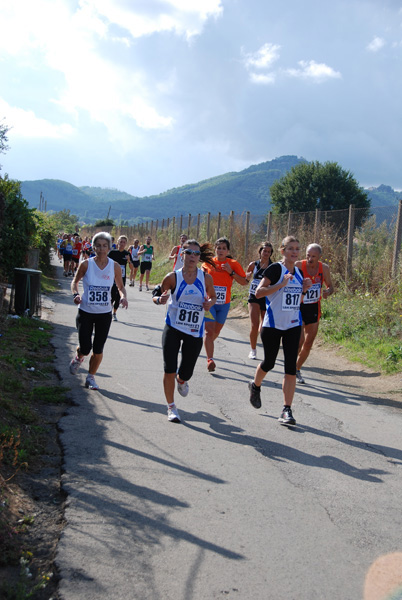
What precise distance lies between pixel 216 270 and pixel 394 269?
5.13 meters

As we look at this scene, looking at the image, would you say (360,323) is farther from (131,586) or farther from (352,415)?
(131,586)

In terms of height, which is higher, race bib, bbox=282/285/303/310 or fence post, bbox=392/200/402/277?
fence post, bbox=392/200/402/277

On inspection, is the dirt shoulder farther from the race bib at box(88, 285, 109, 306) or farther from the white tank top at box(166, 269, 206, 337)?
the race bib at box(88, 285, 109, 306)

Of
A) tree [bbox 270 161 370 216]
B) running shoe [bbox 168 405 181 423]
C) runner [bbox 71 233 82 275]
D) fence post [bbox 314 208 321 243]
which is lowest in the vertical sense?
running shoe [bbox 168 405 181 423]

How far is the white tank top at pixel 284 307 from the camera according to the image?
6734 millimetres

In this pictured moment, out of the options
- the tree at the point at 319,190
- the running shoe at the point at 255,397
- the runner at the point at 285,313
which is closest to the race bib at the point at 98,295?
the runner at the point at 285,313

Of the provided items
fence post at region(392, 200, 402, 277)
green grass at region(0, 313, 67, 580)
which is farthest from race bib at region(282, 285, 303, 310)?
fence post at region(392, 200, 402, 277)

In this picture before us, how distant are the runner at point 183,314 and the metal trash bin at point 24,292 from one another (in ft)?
21.4

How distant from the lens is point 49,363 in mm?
8750

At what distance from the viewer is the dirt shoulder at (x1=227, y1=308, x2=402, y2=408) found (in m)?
8.93

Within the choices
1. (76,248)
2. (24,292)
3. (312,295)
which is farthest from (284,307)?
(76,248)

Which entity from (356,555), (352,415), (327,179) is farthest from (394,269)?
(327,179)

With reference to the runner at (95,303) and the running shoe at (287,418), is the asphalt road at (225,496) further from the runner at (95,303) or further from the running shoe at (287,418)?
the runner at (95,303)

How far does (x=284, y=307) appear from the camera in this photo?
22.1ft
